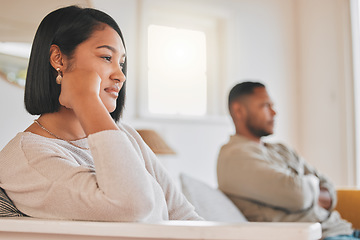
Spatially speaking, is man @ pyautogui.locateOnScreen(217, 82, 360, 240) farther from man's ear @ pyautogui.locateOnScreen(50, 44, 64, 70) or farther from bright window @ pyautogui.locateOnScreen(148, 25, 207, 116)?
man's ear @ pyautogui.locateOnScreen(50, 44, 64, 70)

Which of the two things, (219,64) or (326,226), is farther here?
(219,64)

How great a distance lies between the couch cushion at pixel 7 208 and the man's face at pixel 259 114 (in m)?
1.88

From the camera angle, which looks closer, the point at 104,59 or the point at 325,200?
the point at 104,59

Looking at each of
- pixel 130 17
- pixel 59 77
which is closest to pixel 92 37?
pixel 59 77

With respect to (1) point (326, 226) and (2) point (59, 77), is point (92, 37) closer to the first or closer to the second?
(2) point (59, 77)

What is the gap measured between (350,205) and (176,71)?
5.28ft

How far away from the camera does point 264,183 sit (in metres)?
2.36

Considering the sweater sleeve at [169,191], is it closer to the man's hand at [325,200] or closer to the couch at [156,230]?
the couch at [156,230]

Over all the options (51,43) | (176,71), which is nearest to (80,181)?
(51,43)

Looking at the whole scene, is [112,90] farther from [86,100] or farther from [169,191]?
[169,191]

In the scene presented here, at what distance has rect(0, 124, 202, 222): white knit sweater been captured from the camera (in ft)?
2.95

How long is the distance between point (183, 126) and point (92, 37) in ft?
7.97

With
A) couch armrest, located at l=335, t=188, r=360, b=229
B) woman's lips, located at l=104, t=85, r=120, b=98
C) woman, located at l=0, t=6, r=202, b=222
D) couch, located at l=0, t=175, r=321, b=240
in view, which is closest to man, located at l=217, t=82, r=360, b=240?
couch armrest, located at l=335, t=188, r=360, b=229

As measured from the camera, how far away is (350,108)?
4055 millimetres
